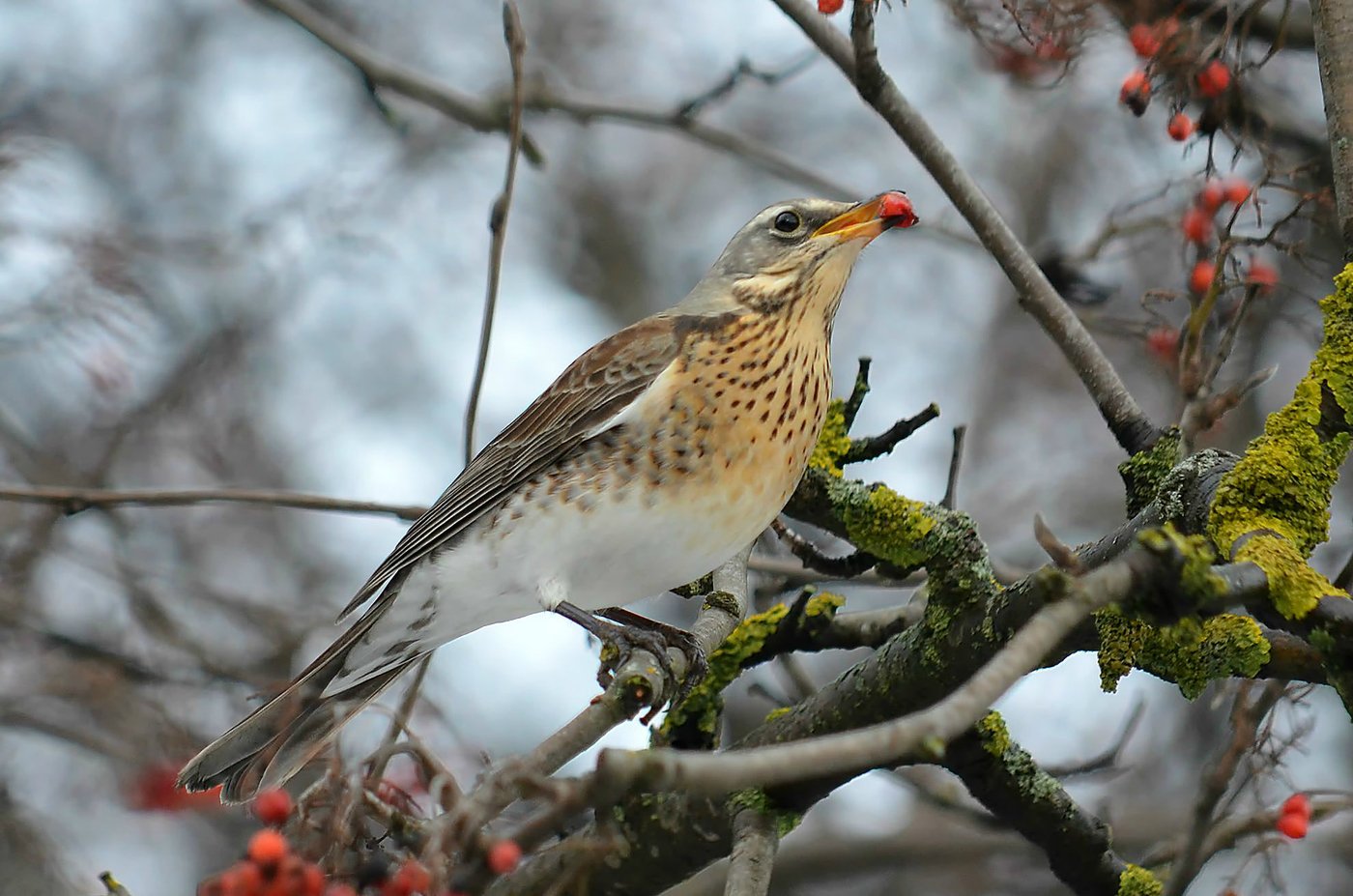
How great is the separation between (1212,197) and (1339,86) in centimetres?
103

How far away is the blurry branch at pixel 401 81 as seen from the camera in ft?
16.0

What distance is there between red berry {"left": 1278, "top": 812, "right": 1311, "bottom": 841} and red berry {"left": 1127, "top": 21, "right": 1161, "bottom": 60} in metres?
2.02

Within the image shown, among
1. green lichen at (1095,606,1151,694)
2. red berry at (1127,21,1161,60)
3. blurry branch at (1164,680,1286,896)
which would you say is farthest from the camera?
red berry at (1127,21,1161,60)

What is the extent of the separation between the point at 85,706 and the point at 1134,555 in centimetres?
483

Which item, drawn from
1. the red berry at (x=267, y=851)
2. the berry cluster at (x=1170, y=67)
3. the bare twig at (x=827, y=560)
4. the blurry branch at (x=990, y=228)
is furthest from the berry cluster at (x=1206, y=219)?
the red berry at (x=267, y=851)

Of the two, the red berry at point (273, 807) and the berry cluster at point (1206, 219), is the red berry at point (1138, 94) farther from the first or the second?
the red berry at point (273, 807)

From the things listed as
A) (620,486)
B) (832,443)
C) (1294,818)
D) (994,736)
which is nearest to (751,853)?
(994,736)

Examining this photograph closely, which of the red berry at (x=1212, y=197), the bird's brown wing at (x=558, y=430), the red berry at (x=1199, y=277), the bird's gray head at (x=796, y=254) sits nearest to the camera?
the red berry at (x=1199, y=277)

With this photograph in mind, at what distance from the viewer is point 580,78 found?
9.44 m

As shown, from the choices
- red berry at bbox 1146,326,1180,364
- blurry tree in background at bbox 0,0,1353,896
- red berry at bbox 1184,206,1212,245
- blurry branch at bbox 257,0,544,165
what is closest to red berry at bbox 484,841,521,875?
blurry tree in background at bbox 0,0,1353,896

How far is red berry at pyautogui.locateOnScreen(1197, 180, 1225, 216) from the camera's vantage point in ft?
13.6

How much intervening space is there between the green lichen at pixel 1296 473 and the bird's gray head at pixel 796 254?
172 cm

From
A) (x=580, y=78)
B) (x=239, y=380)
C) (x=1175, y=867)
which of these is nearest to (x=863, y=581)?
(x=1175, y=867)

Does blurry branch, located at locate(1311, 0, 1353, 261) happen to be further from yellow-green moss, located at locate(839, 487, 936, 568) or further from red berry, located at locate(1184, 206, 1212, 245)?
yellow-green moss, located at locate(839, 487, 936, 568)
